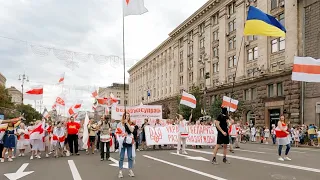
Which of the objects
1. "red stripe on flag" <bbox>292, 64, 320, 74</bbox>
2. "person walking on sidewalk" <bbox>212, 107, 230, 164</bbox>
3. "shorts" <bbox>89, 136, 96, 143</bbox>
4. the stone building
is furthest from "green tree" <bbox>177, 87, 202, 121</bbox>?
"person walking on sidewalk" <bbox>212, 107, 230, 164</bbox>

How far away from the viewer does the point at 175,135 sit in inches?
803

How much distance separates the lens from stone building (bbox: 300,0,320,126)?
33.0 metres

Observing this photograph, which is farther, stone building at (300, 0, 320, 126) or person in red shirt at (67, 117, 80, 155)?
stone building at (300, 0, 320, 126)

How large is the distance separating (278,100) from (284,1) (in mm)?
10822

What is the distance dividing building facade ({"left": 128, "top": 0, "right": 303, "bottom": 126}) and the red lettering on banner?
565cm

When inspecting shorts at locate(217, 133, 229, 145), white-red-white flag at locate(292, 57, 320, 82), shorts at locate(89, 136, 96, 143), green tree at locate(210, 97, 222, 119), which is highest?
white-red-white flag at locate(292, 57, 320, 82)

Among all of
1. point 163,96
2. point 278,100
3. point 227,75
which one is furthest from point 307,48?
point 163,96

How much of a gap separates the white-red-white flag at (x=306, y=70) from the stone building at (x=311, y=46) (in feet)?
63.9

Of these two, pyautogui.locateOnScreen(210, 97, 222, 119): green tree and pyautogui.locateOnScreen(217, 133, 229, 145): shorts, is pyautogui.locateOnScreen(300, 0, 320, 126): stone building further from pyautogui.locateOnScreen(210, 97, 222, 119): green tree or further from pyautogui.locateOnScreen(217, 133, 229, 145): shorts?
pyautogui.locateOnScreen(217, 133, 229, 145): shorts

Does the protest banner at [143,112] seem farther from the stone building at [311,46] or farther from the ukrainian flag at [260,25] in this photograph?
the stone building at [311,46]

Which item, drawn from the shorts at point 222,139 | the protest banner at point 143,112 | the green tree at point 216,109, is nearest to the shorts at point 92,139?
the protest banner at point 143,112

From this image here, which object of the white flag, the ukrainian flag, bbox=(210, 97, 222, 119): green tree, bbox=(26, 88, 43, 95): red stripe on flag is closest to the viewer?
the white flag

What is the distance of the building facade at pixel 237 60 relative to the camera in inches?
1444

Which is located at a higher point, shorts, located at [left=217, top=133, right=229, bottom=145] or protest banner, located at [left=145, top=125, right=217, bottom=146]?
shorts, located at [left=217, top=133, right=229, bottom=145]
